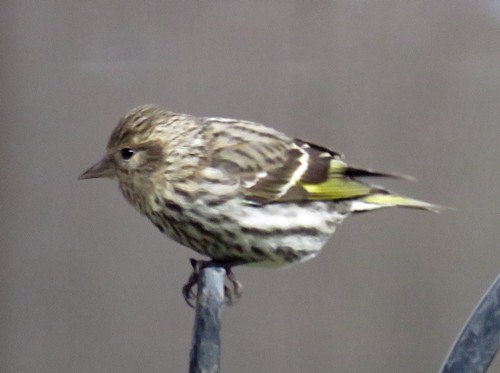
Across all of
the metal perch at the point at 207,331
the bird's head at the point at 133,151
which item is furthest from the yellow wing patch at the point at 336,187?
the metal perch at the point at 207,331

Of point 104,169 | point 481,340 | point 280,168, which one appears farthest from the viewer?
point 280,168

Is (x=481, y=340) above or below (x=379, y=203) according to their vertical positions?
above

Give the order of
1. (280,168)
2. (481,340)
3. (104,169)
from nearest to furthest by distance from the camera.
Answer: (481,340)
(104,169)
(280,168)

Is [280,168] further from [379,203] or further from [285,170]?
[379,203]

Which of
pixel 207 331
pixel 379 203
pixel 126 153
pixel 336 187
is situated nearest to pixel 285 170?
pixel 336 187

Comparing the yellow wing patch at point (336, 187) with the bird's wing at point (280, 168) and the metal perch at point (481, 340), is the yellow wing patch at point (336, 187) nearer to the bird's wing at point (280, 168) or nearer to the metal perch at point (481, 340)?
the bird's wing at point (280, 168)

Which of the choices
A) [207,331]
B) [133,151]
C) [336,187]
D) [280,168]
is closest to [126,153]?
[133,151]

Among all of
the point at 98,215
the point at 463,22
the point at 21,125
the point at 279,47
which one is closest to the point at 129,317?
the point at 98,215

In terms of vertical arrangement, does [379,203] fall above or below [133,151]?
below

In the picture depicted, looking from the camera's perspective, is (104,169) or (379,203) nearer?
(104,169)

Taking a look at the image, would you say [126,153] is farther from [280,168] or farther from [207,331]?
[207,331]
